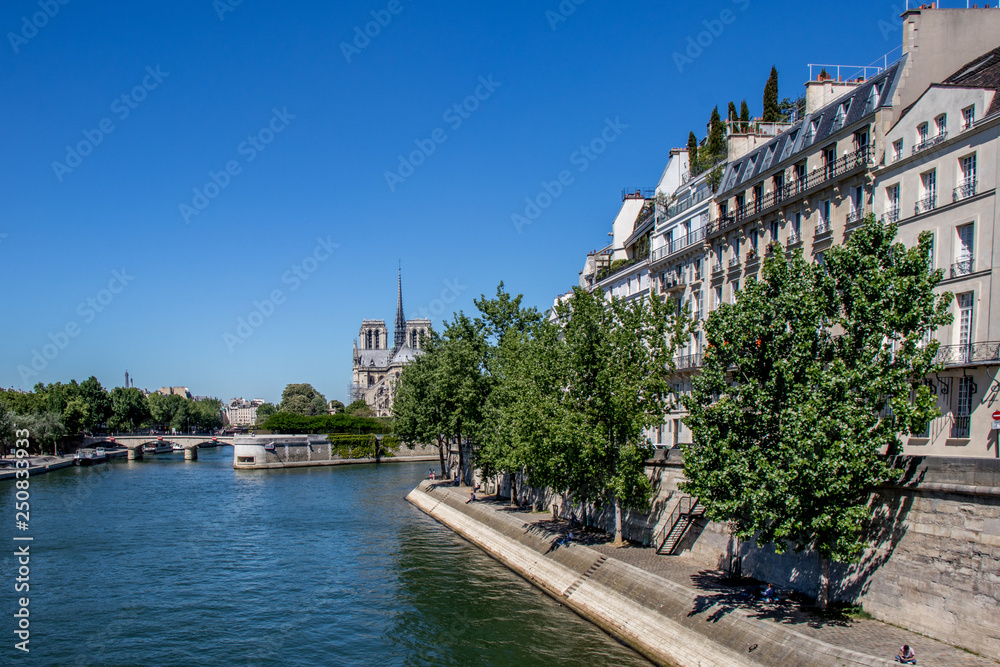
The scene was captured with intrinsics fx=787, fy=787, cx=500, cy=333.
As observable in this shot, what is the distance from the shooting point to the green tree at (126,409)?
522 feet

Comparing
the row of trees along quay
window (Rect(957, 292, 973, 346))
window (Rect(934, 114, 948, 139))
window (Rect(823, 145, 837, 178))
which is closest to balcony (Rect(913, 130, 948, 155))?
window (Rect(934, 114, 948, 139))

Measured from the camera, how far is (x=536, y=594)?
34.5m

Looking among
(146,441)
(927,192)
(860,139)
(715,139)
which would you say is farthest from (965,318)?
(146,441)

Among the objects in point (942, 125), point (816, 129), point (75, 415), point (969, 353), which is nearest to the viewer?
point (969, 353)

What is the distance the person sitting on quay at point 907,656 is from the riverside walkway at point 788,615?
27 cm

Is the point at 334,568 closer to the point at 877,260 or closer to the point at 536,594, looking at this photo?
the point at 536,594

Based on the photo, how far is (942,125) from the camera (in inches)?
1147

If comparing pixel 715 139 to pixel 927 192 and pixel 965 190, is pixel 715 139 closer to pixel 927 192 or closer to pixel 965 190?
pixel 927 192

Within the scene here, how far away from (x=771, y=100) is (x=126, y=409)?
14541 cm

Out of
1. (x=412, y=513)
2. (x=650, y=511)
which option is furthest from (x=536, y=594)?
(x=412, y=513)

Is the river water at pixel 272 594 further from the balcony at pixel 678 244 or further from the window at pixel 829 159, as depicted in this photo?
the window at pixel 829 159

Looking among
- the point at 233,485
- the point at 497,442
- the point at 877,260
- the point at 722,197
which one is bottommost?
the point at 233,485

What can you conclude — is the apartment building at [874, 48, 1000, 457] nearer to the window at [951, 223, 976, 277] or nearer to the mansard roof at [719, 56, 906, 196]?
the window at [951, 223, 976, 277]

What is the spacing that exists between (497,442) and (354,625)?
18.8 m
